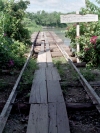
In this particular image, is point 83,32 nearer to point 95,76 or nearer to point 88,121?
point 95,76

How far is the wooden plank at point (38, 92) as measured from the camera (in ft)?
17.3

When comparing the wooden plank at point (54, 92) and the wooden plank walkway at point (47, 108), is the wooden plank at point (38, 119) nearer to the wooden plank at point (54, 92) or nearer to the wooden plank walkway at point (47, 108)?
the wooden plank walkway at point (47, 108)

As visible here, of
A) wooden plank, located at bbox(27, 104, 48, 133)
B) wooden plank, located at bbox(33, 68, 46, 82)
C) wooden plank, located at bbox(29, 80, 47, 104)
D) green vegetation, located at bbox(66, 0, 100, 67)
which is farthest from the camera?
green vegetation, located at bbox(66, 0, 100, 67)

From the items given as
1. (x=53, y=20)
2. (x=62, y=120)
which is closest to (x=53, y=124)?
(x=62, y=120)

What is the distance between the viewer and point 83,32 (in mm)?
12352

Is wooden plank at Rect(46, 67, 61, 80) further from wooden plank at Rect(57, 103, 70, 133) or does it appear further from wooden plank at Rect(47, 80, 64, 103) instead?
wooden plank at Rect(57, 103, 70, 133)

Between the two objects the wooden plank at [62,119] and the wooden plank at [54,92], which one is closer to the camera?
the wooden plank at [62,119]

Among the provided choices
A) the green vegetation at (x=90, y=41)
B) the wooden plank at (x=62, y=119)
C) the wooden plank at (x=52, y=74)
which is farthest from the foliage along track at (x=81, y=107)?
the green vegetation at (x=90, y=41)

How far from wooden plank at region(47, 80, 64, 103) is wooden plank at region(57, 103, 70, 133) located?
0.34m

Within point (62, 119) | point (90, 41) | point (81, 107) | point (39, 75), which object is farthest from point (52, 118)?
point (90, 41)

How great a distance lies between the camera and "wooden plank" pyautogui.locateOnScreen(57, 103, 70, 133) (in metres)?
3.88

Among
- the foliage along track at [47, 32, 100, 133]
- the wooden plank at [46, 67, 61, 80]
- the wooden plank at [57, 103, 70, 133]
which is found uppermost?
the wooden plank at [57, 103, 70, 133]

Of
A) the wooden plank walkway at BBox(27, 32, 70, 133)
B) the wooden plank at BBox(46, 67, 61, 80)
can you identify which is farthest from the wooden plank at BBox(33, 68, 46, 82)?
the wooden plank at BBox(46, 67, 61, 80)

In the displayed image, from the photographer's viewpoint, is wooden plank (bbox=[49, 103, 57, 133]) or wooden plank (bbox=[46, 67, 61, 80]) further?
wooden plank (bbox=[46, 67, 61, 80])
